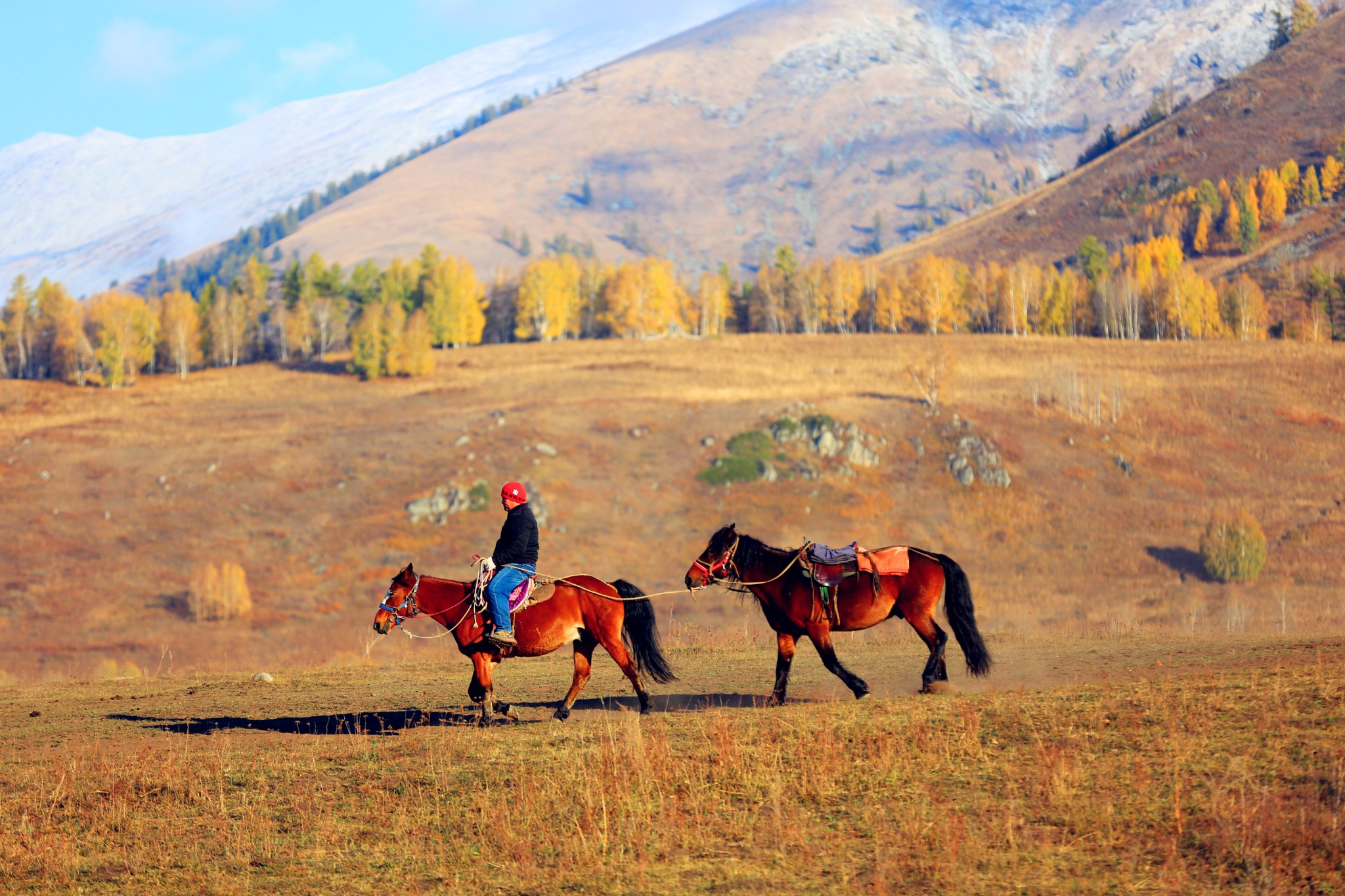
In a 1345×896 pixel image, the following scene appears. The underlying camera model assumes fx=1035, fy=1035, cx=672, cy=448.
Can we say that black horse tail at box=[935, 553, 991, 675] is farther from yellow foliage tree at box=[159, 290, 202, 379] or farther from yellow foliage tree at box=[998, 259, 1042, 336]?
yellow foliage tree at box=[998, 259, 1042, 336]

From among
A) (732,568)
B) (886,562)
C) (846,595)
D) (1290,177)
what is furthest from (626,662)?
(1290,177)

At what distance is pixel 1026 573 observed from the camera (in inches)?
2018

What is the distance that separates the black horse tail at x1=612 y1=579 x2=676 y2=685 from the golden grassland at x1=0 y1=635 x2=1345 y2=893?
1.91ft

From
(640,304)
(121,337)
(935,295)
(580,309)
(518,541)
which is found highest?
(580,309)

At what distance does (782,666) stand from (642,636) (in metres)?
2.00

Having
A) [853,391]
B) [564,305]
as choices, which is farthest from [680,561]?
[564,305]

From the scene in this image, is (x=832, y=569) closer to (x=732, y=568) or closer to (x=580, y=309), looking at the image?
(x=732, y=568)

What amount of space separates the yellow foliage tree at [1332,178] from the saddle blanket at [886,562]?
186124mm

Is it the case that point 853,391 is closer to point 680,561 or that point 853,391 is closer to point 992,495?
point 992,495

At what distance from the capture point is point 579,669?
46.6ft

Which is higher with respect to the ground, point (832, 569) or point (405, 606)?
point (832, 569)

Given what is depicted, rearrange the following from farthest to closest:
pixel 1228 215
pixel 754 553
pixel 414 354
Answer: pixel 1228 215 → pixel 414 354 → pixel 754 553

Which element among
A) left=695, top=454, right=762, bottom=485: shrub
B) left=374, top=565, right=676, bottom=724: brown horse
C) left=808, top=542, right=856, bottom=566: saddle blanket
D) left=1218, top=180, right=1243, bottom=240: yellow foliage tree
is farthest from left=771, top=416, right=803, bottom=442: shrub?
left=1218, top=180, right=1243, bottom=240: yellow foliage tree

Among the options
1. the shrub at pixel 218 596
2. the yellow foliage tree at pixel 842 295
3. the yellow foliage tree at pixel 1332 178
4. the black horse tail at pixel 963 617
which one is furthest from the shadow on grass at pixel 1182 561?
the yellow foliage tree at pixel 1332 178
